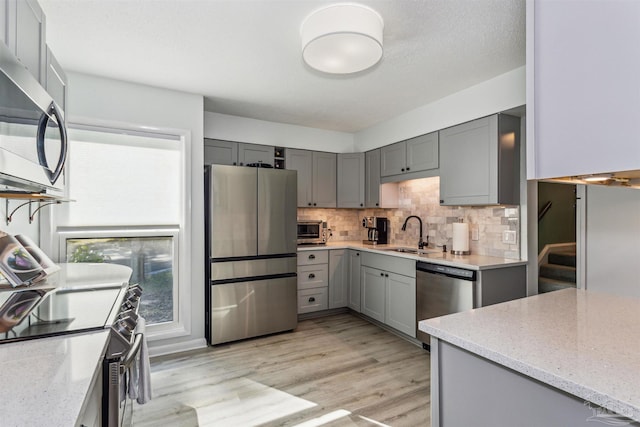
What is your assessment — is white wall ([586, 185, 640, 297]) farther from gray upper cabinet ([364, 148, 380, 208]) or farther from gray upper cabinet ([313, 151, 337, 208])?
gray upper cabinet ([313, 151, 337, 208])

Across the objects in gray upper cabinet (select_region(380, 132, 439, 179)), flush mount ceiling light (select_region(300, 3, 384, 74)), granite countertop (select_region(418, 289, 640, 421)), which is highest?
flush mount ceiling light (select_region(300, 3, 384, 74))

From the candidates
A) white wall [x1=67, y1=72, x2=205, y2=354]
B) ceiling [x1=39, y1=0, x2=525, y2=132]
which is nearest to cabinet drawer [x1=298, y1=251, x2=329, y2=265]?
white wall [x1=67, y1=72, x2=205, y2=354]

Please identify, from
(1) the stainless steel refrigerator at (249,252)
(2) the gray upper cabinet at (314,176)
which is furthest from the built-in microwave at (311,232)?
(1) the stainless steel refrigerator at (249,252)

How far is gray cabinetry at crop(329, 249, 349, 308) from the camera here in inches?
159

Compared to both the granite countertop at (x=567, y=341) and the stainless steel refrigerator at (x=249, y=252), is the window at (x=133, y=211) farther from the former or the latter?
the granite countertop at (x=567, y=341)

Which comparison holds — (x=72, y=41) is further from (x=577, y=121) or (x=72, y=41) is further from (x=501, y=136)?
(x=501, y=136)

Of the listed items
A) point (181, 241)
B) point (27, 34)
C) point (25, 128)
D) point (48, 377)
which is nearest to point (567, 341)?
point (48, 377)

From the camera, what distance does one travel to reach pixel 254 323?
329 centimetres

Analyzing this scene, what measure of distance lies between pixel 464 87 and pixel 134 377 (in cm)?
331

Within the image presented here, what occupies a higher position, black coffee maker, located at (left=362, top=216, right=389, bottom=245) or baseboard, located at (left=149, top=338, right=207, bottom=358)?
black coffee maker, located at (left=362, top=216, right=389, bottom=245)

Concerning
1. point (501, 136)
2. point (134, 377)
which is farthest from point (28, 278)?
point (501, 136)

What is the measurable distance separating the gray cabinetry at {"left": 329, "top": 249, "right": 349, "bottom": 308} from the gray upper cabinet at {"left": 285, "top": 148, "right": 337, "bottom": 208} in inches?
28.2

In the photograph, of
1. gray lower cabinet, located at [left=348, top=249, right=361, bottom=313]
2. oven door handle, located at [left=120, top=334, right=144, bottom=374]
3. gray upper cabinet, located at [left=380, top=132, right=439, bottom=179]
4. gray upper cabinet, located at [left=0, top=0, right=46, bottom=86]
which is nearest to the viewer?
oven door handle, located at [left=120, top=334, right=144, bottom=374]

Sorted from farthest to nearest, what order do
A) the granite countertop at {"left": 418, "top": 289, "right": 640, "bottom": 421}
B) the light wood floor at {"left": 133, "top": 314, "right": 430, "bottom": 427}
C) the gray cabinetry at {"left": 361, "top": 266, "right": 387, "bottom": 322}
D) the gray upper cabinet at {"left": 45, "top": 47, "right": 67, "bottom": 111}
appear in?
the gray cabinetry at {"left": 361, "top": 266, "right": 387, "bottom": 322}, the light wood floor at {"left": 133, "top": 314, "right": 430, "bottom": 427}, the gray upper cabinet at {"left": 45, "top": 47, "right": 67, "bottom": 111}, the granite countertop at {"left": 418, "top": 289, "right": 640, "bottom": 421}
